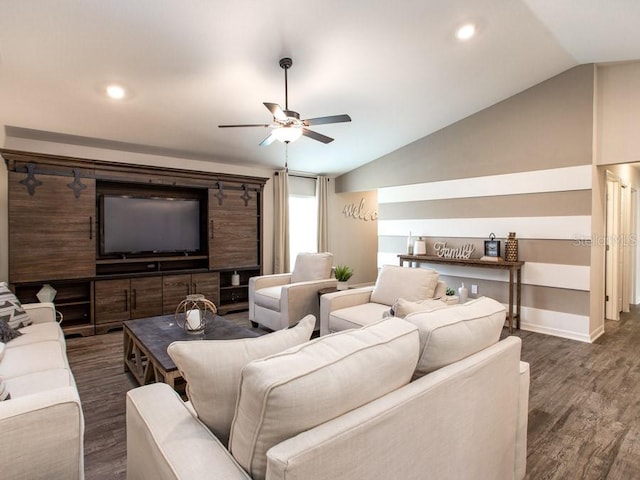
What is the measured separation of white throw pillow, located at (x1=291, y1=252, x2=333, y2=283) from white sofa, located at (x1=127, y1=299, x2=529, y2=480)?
285 centimetres

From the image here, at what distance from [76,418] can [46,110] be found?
11.6ft

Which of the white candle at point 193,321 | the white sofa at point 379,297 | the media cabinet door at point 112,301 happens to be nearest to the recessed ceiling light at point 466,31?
the white sofa at point 379,297

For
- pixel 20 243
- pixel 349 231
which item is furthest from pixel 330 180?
pixel 20 243

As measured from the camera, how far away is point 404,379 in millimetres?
1135

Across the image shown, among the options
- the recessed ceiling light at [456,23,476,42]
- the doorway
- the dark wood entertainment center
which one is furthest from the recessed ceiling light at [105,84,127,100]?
the doorway

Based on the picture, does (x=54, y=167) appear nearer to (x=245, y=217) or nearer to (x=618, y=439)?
(x=245, y=217)

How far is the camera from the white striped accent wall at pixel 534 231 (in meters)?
3.92

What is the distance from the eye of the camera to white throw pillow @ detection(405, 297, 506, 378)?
1251 millimetres

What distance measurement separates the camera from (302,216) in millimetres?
6695

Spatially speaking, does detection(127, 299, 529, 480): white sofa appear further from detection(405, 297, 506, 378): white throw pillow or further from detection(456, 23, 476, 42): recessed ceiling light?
detection(456, 23, 476, 42): recessed ceiling light

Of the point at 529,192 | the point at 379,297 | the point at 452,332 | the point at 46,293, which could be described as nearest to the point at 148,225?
the point at 46,293

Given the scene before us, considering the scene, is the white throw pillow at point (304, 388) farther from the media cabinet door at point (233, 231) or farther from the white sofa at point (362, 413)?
the media cabinet door at point (233, 231)

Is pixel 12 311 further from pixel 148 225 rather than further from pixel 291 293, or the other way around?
pixel 291 293

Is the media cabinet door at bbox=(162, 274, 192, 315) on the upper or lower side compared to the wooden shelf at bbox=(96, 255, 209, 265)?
lower
